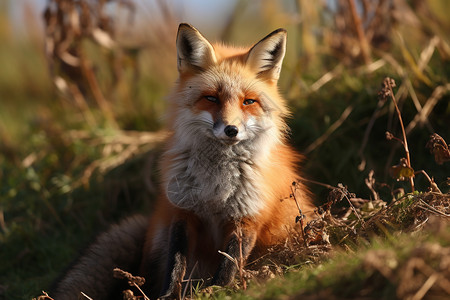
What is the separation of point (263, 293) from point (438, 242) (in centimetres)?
75

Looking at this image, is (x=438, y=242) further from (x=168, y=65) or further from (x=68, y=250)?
(x=168, y=65)

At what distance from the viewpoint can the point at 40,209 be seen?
424 centimetres

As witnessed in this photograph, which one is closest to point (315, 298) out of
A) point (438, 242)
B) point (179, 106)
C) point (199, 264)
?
point (438, 242)

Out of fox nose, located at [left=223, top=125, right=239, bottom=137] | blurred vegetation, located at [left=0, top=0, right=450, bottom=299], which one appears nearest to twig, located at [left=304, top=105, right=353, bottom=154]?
blurred vegetation, located at [left=0, top=0, right=450, bottom=299]

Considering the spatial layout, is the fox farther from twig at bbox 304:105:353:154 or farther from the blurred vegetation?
twig at bbox 304:105:353:154

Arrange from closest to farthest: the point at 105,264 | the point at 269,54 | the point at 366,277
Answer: the point at 366,277, the point at 269,54, the point at 105,264

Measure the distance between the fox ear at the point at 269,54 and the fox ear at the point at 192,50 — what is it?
23cm

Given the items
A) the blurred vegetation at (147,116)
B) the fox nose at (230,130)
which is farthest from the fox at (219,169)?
the blurred vegetation at (147,116)

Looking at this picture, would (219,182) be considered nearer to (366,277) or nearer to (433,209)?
(366,277)

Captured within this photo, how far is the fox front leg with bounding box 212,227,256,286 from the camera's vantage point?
2473 millimetres

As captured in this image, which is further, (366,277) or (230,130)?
(230,130)

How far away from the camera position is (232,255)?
8.20 ft

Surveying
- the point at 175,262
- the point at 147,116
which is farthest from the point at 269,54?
the point at 147,116

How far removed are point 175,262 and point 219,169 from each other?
54 centimetres
